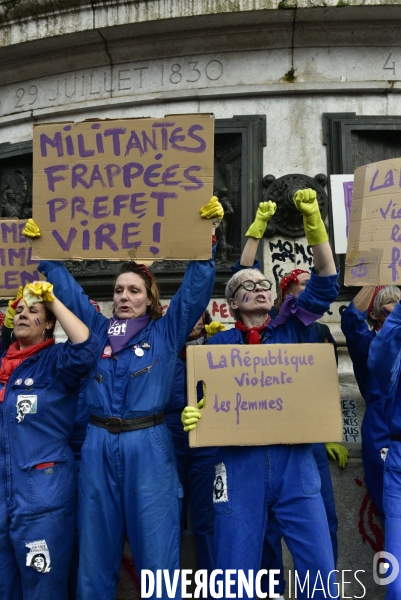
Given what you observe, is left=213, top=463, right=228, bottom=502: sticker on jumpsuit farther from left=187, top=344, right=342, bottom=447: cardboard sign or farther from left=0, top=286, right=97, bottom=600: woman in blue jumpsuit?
left=0, top=286, right=97, bottom=600: woman in blue jumpsuit

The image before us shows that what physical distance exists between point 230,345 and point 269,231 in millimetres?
2597

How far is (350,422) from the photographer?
15.7ft

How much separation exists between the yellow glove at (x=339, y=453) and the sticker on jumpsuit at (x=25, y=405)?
Result: 1881 millimetres

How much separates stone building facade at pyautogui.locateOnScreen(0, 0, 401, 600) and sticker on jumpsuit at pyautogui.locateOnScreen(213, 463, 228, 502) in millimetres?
2497

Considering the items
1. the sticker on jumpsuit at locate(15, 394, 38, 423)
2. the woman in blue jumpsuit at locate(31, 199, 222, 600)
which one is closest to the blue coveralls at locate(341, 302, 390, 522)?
the woman in blue jumpsuit at locate(31, 199, 222, 600)

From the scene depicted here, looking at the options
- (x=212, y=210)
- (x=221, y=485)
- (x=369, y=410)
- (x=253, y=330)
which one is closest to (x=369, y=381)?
(x=369, y=410)

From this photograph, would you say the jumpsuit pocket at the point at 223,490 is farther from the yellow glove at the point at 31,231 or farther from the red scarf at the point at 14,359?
the yellow glove at the point at 31,231

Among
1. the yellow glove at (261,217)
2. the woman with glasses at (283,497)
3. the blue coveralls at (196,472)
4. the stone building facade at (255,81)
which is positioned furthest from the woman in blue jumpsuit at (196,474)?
the stone building facade at (255,81)

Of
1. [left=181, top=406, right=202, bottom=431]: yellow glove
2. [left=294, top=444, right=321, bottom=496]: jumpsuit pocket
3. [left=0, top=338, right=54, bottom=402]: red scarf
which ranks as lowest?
[left=294, top=444, right=321, bottom=496]: jumpsuit pocket

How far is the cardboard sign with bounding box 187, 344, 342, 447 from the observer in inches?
132

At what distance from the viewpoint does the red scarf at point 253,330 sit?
11.8ft

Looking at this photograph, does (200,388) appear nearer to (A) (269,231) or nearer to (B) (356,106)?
(A) (269,231)

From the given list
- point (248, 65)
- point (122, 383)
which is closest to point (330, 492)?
point (122, 383)

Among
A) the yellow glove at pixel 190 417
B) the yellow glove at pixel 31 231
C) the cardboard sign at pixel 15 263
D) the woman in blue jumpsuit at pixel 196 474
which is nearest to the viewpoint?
the yellow glove at pixel 190 417
